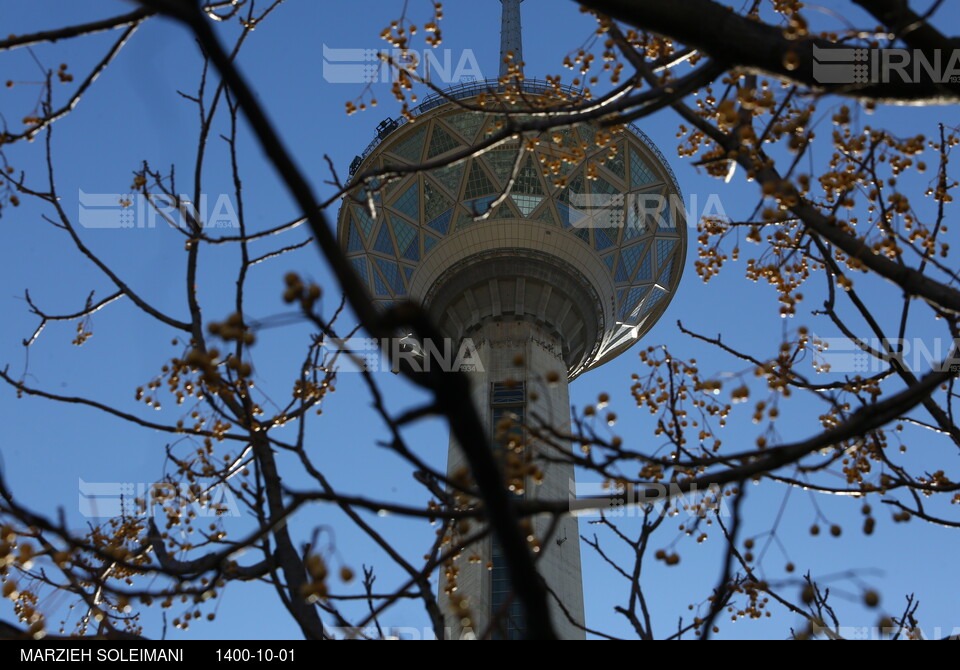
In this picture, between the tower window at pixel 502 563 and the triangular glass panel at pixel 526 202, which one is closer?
the tower window at pixel 502 563

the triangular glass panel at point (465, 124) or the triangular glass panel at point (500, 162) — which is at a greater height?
the triangular glass panel at point (465, 124)

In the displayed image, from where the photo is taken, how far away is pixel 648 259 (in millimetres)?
27953

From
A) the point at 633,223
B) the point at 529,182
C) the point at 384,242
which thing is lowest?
the point at 633,223

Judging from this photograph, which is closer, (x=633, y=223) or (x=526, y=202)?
(x=526, y=202)

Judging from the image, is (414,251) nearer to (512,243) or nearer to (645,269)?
(512,243)

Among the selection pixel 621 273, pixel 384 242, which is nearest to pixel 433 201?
pixel 384 242

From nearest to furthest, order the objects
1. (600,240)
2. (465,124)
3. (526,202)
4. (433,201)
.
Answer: (465,124), (526,202), (433,201), (600,240)

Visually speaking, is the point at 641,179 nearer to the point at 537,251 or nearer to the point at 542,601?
the point at 537,251

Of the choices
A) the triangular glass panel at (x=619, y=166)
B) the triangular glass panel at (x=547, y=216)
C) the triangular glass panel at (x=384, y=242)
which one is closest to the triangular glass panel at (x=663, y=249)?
the triangular glass panel at (x=619, y=166)

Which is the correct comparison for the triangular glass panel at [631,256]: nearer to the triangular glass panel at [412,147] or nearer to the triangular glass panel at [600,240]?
the triangular glass panel at [600,240]

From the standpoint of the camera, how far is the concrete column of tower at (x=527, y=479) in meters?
18.7

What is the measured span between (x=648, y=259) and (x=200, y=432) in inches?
906

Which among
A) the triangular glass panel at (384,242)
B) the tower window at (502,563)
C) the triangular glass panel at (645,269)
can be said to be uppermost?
the triangular glass panel at (384,242)

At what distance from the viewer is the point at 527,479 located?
1819 centimetres
